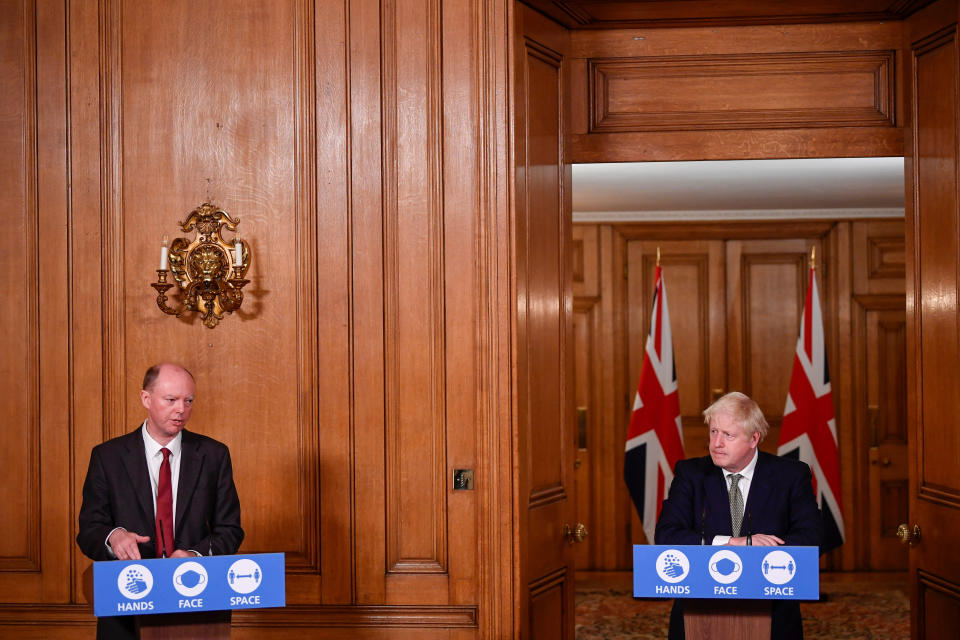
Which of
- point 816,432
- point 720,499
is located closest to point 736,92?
point 720,499

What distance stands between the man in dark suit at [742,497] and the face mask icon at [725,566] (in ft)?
1.30

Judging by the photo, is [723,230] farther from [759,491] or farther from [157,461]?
[157,461]

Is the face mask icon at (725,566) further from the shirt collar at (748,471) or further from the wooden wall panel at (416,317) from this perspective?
the wooden wall panel at (416,317)

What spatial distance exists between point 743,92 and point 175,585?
292cm

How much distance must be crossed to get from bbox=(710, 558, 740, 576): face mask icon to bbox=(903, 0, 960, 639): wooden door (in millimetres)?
1405

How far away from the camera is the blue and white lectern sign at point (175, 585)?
2.54 meters

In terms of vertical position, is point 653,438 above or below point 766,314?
below

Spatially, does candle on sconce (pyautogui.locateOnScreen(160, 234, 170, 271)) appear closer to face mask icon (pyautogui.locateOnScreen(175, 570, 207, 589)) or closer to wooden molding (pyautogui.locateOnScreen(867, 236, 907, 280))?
face mask icon (pyautogui.locateOnScreen(175, 570, 207, 589))

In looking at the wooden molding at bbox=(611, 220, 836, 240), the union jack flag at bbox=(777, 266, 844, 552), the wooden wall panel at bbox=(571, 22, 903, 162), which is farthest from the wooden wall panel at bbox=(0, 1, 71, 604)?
the wooden molding at bbox=(611, 220, 836, 240)

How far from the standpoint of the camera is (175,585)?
2.56 meters

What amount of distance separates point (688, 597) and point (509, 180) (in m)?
1.57

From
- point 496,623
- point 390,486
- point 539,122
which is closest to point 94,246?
point 390,486

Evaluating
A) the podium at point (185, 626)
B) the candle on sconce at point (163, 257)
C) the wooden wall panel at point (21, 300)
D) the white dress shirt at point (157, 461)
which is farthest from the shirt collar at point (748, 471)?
the wooden wall panel at point (21, 300)

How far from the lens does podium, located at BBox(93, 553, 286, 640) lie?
8.34ft
